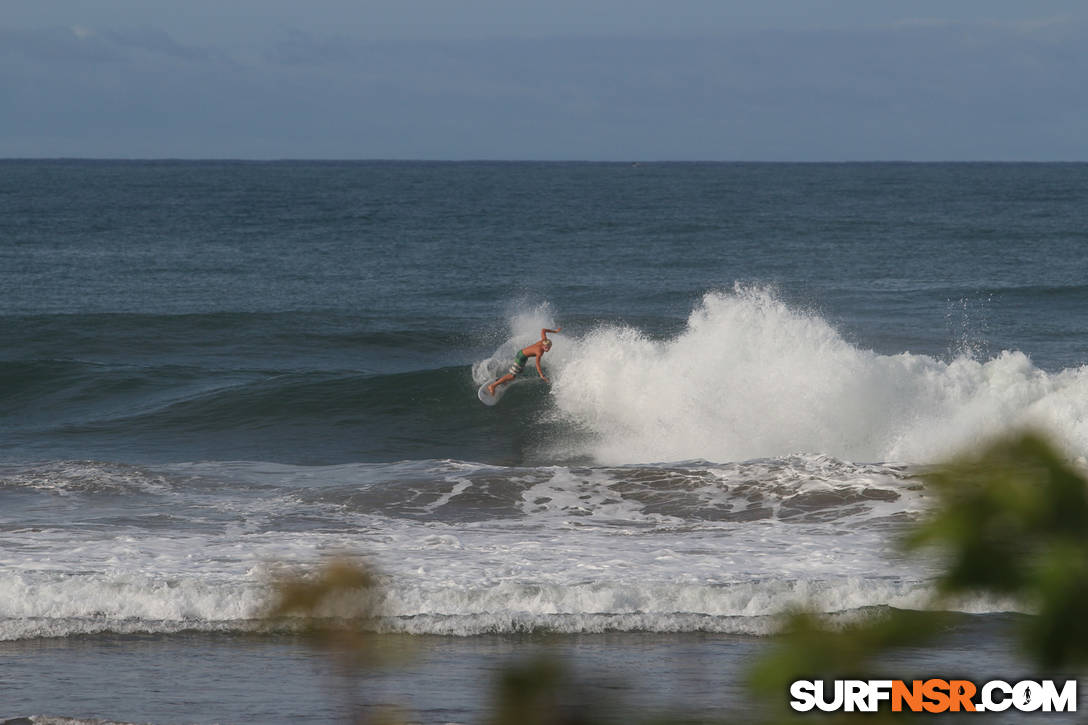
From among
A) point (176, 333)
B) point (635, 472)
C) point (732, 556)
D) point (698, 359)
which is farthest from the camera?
point (176, 333)

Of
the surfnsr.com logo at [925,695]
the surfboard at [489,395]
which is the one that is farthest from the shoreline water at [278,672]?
the surfboard at [489,395]

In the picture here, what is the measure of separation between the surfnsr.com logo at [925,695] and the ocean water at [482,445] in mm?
101

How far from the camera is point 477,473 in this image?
1541cm

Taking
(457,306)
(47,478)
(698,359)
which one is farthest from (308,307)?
(47,478)

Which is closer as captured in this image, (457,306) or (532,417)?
(532,417)

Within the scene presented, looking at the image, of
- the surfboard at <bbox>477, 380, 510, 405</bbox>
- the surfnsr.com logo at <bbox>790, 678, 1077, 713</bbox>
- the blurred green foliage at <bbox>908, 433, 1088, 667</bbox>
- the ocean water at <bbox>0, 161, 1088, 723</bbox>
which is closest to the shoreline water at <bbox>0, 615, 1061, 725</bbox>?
the ocean water at <bbox>0, 161, 1088, 723</bbox>

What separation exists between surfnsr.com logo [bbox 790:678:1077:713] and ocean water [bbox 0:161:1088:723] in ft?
0.33

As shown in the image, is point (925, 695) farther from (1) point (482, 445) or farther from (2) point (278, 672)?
(1) point (482, 445)

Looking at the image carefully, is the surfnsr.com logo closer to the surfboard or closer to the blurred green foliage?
the blurred green foliage

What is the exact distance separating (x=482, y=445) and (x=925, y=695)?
1910cm

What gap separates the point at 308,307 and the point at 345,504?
20175 mm

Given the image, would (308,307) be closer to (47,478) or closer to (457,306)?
(457,306)

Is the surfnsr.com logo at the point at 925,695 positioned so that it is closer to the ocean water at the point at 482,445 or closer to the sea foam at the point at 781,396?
the ocean water at the point at 482,445

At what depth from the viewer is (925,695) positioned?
1.58 m
